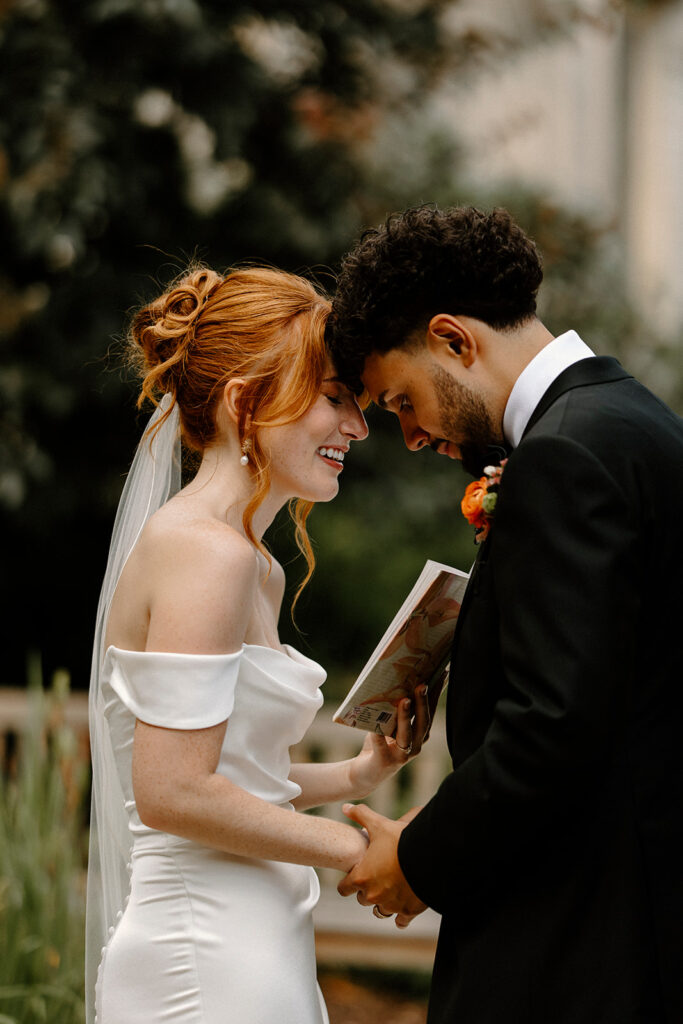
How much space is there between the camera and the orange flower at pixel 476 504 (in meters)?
2.21

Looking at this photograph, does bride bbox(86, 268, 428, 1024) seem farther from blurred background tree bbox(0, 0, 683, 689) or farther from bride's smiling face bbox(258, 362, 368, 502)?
blurred background tree bbox(0, 0, 683, 689)

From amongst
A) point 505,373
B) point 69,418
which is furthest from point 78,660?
point 505,373

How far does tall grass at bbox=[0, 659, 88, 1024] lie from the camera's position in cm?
353

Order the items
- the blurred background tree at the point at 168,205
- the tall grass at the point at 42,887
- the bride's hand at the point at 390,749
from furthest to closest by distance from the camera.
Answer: the blurred background tree at the point at 168,205 → the tall grass at the point at 42,887 → the bride's hand at the point at 390,749

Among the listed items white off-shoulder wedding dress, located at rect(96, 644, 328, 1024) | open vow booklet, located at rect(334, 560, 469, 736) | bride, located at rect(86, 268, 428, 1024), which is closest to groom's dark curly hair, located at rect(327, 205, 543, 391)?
bride, located at rect(86, 268, 428, 1024)

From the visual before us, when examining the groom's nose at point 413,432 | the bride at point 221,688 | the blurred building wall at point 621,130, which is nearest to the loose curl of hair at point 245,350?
the bride at point 221,688

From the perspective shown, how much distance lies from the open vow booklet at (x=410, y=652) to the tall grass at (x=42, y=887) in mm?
1504

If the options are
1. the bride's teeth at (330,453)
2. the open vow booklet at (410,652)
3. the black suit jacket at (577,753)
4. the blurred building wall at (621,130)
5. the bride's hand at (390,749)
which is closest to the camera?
the black suit jacket at (577,753)

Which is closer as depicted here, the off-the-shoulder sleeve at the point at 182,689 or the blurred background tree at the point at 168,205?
the off-the-shoulder sleeve at the point at 182,689

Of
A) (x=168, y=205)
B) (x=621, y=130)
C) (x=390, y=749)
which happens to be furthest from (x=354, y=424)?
(x=621, y=130)

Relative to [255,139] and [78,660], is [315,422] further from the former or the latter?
[78,660]

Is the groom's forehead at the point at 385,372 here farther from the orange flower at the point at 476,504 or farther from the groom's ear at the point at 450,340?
the orange flower at the point at 476,504

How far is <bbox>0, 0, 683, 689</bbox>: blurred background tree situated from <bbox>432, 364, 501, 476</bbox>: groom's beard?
253 centimetres

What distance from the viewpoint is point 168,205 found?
587cm
